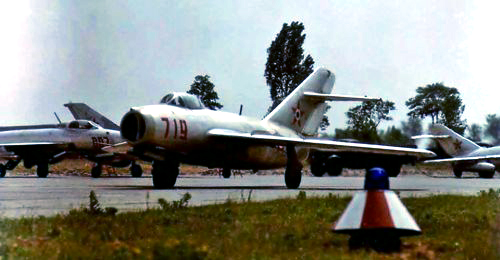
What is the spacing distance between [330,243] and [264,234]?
0.59 m

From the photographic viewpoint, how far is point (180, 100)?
17.3m

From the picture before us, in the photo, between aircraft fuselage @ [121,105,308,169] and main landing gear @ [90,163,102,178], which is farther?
main landing gear @ [90,163,102,178]

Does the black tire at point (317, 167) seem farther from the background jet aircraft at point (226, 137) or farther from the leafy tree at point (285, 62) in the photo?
the leafy tree at point (285, 62)

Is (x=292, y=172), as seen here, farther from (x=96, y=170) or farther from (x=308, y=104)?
(x=96, y=170)

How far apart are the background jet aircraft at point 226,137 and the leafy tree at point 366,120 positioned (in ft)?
1.73

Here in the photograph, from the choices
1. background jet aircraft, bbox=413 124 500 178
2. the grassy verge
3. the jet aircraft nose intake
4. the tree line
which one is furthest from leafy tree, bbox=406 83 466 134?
background jet aircraft, bbox=413 124 500 178

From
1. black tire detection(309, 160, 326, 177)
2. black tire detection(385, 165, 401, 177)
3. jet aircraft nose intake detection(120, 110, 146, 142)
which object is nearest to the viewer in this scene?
jet aircraft nose intake detection(120, 110, 146, 142)

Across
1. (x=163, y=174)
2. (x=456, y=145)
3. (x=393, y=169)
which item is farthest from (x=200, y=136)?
(x=456, y=145)

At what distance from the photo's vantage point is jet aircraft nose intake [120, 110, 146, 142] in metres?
15.7

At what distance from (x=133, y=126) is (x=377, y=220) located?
37.1 feet

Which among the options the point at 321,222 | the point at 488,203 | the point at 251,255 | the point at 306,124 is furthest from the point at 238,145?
the point at 251,255

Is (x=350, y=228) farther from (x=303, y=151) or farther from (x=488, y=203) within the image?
(x=303, y=151)

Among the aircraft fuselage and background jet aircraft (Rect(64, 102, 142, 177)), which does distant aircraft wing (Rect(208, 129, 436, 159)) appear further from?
background jet aircraft (Rect(64, 102, 142, 177))

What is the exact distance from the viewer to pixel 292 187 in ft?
62.6
